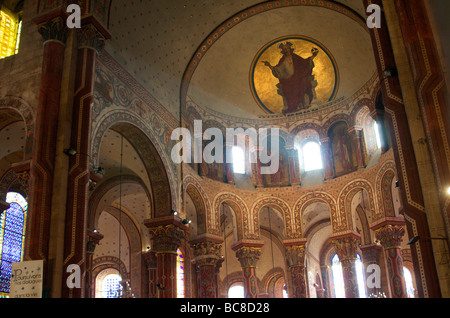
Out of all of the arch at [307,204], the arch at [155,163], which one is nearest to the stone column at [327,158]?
the arch at [307,204]

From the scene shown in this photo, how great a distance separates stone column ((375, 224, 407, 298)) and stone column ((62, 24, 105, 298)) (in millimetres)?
12306

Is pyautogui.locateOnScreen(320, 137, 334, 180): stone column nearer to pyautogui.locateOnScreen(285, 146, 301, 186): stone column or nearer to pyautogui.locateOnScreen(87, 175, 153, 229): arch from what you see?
pyautogui.locateOnScreen(285, 146, 301, 186): stone column

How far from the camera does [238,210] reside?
23328 mm


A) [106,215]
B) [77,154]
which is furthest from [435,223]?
[106,215]

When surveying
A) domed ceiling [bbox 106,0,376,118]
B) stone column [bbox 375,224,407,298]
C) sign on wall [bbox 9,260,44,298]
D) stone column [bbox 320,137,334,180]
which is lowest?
sign on wall [bbox 9,260,44,298]

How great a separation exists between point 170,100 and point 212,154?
3858mm

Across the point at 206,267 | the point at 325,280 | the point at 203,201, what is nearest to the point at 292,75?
the point at 203,201

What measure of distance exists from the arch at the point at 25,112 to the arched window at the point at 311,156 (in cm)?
1419

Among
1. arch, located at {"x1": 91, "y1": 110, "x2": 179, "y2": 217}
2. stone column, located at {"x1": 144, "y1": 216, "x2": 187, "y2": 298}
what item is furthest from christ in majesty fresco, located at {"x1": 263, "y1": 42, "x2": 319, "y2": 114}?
stone column, located at {"x1": 144, "y1": 216, "x2": 187, "y2": 298}

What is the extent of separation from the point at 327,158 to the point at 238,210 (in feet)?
15.9

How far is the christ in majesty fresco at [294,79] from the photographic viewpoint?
24.1 meters

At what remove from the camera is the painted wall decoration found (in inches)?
934

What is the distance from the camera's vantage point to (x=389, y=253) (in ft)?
66.2

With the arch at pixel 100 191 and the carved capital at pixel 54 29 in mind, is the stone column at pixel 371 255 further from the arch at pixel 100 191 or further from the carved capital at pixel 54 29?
the carved capital at pixel 54 29
